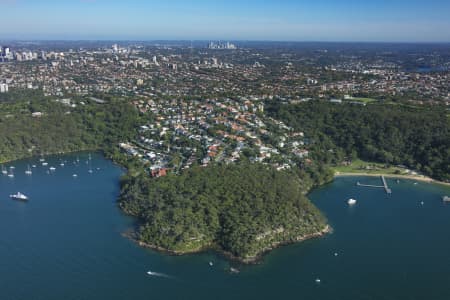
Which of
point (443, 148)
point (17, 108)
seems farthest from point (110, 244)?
point (17, 108)

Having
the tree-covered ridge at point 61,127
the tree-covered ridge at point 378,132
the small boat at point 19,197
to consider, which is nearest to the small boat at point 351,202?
the tree-covered ridge at point 378,132

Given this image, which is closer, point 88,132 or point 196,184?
point 196,184

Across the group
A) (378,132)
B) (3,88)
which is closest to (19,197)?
(378,132)

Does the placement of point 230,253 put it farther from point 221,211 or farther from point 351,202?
point 351,202

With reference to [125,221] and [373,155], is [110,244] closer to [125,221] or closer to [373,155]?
[125,221]

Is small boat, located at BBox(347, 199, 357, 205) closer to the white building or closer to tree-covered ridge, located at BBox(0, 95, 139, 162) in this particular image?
tree-covered ridge, located at BBox(0, 95, 139, 162)

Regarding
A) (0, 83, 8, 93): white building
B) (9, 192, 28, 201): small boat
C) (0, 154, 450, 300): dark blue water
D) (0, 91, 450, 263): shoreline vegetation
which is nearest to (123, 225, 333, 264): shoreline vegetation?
(0, 91, 450, 263): shoreline vegetation
